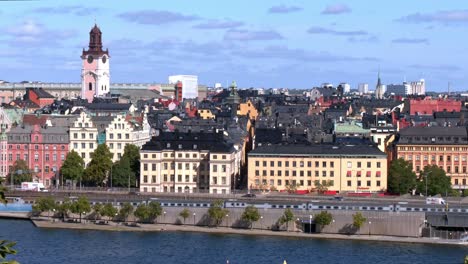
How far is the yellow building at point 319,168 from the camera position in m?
47.4

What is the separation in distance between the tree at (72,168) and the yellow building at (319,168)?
710 cm

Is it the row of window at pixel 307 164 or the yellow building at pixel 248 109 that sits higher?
the yellow building at pixel 248 109

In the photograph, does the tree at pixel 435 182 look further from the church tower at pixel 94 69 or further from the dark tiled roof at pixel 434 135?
the church tower at pixel 94 69

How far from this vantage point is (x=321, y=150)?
157 feet

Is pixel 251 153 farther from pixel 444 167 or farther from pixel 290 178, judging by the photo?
pixel 444 167

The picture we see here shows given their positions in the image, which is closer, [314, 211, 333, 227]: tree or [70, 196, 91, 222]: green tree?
[314, 211, 333, 227]: tree

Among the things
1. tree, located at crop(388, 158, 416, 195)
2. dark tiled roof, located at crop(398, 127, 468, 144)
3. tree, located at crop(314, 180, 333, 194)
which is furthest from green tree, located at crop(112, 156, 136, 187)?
dark tiled roof, located at crop(398, 127, 468, 144)

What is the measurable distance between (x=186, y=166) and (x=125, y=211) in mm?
8177

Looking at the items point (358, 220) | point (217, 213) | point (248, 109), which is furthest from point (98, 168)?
point (248, 109)

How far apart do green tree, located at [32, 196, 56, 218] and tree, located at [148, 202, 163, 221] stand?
343 centimetres

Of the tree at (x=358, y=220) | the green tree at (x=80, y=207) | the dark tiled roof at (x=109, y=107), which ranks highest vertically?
the dark tiled roof at (x=109, y=107)

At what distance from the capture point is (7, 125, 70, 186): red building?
52.0m

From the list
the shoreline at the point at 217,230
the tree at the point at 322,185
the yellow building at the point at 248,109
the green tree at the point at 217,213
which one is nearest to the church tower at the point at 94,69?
the yellow building at the point at 248,109

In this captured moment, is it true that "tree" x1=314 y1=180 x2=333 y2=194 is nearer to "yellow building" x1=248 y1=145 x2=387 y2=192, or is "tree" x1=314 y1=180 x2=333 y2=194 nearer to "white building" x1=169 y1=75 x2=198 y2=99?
"yellow building" x1=248 y1=145 x2=387 y2=192
